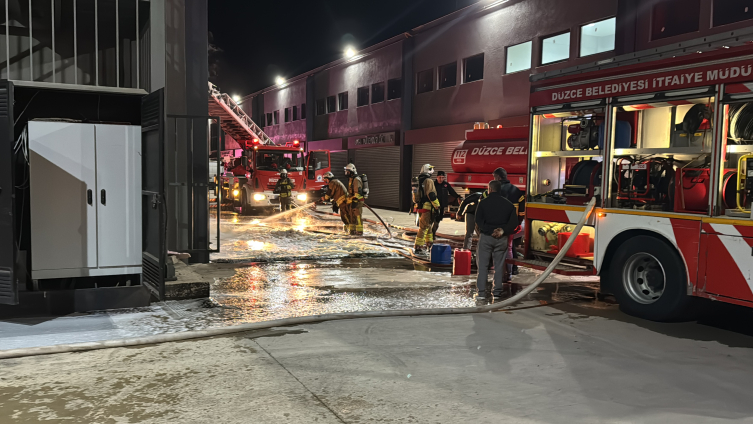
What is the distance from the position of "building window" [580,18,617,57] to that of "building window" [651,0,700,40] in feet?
3.81

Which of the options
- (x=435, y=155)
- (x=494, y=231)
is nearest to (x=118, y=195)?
(x=494, y=231)

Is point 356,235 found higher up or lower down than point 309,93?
lower down

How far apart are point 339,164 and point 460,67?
40.7 feet

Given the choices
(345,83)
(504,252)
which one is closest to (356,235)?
(504,252)

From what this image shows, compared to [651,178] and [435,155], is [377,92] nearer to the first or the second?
[435,155]

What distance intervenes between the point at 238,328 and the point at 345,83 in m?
27.4

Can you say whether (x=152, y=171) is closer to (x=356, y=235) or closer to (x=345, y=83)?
(x=356, y=235)

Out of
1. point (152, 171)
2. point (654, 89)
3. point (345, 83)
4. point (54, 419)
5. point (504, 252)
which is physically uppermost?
point (345, 83)

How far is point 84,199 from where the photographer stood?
6.78 metres

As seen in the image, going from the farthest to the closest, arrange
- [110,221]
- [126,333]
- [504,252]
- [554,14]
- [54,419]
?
→ [554,14] < [504,252] < [110,221] < [126,333] < [54,419]

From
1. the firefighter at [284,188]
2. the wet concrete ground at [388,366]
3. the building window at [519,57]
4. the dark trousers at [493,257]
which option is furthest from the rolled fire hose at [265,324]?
the firefighter at [284,188]

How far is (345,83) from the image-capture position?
3195 cm

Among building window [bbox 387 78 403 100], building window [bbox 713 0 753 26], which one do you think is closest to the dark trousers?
building window [bbox 713 0 753 26]

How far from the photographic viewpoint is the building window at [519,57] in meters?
19.3
